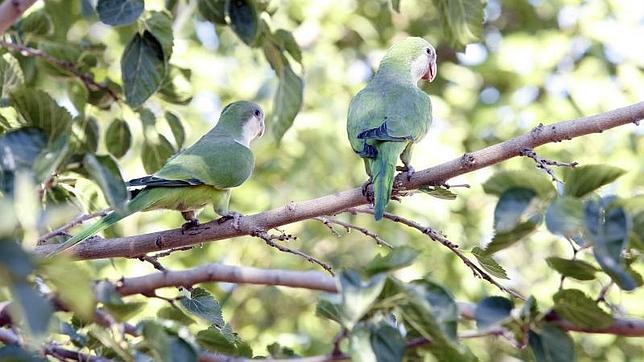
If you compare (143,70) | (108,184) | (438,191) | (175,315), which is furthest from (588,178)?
(143,70)

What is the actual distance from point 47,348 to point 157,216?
11.1ft

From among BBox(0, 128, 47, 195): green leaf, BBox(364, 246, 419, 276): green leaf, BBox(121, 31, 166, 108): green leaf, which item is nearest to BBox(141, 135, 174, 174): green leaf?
BBox(121, 31, 166, 108): green leaf

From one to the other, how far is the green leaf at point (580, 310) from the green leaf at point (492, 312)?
3.4 inches

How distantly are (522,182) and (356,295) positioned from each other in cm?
35

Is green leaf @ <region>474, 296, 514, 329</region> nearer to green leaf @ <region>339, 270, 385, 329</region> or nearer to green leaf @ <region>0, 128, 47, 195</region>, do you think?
green leaf @ <region>339, 270, 385, 329</region>

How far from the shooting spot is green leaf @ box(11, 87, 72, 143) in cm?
174

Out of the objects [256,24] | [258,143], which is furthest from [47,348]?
[258,143]

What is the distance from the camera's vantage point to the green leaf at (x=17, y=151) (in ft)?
5.27

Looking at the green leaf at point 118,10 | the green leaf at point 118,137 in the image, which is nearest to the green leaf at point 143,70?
the green leaf at point 118,10

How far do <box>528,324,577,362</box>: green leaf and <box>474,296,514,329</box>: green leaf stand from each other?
0.06 meters

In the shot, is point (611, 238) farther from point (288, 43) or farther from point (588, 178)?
point (288, 43)

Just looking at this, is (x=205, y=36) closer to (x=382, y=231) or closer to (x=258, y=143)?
(x=258, y=143)

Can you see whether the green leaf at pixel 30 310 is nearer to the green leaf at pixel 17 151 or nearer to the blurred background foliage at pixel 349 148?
the green leaf at pixel 17 151

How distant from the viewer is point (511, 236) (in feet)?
5.31
